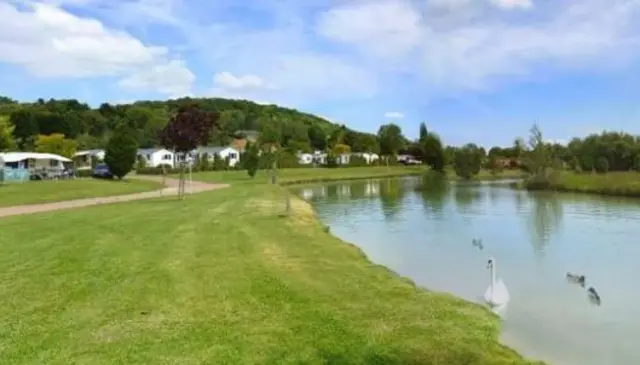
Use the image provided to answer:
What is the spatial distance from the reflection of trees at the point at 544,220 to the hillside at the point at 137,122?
34936 millimetres

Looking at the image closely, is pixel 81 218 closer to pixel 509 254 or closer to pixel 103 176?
pixel 509 254

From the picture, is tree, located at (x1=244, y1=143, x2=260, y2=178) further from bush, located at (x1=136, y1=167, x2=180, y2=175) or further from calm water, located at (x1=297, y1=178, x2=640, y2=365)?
calm water, located at (x1=297, y1=178, x2=640, y2=365)

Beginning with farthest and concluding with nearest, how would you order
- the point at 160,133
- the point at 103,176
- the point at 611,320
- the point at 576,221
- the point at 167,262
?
the point at 103,176 → the point at 160,133 → the point at 576,221 → the point at 167,262 → the point at 611,320

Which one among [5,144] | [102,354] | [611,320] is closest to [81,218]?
[102,354]

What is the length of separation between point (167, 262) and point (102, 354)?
5.51 metres

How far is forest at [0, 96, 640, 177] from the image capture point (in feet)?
216

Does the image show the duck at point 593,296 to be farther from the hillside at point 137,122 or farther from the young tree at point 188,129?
the hillside at point 137,122

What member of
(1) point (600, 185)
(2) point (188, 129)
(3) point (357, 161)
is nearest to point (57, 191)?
(2) point (188, 129)

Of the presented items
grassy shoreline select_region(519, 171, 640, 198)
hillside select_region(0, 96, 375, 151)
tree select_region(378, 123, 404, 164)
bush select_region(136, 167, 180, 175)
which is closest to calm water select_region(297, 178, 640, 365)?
grassy shoreline select_region(519, 171, 640, 198)

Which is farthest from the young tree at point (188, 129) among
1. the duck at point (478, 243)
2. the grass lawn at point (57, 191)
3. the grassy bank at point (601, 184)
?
the grassy bank at point (601, 184)

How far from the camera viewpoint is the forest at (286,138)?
216ft

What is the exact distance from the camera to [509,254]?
691 inches

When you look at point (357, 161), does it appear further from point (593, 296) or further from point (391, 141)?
point (593, 296)

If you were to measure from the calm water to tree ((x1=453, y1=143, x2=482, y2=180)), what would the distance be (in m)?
42.2
